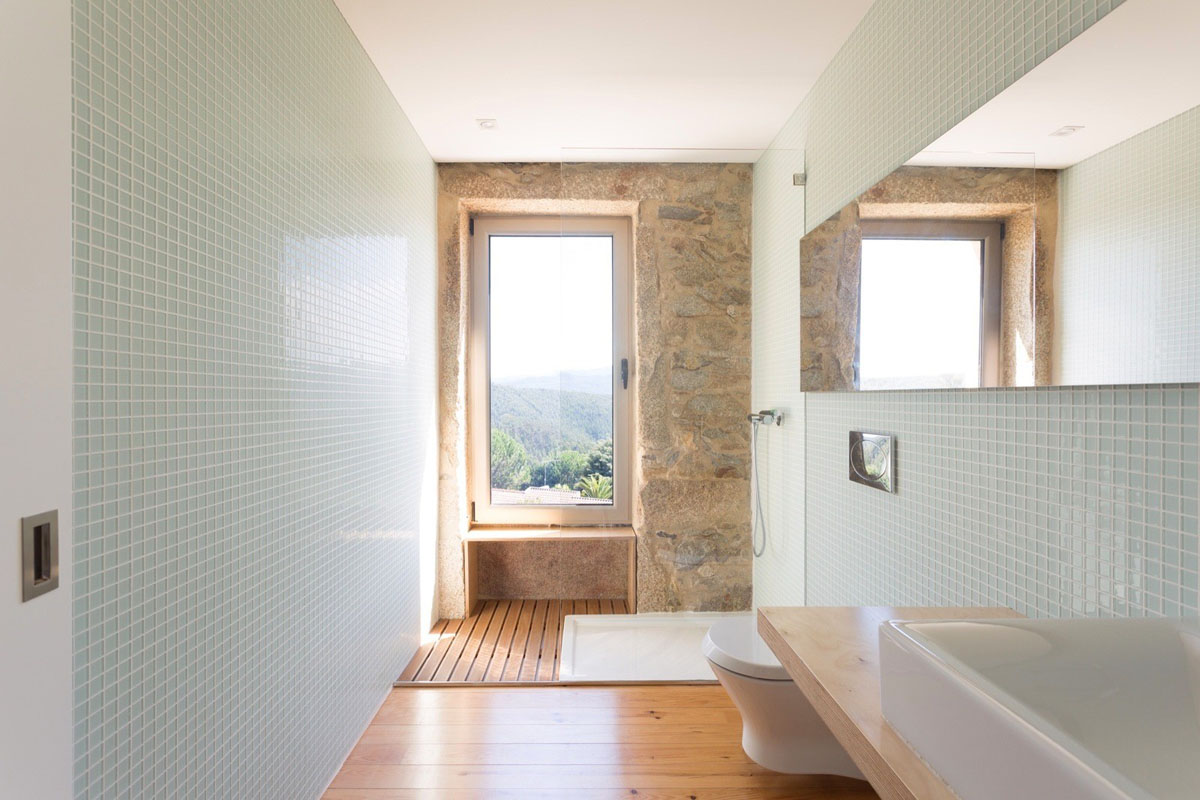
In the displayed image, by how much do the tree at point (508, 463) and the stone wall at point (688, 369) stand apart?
2.27 ft

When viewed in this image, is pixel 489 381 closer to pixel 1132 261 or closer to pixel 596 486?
pixel 596 486

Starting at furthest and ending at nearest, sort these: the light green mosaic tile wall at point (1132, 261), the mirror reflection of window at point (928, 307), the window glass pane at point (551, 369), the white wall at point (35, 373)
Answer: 1. the window glass pane at point (551, 369)
2. the mirror reflection of window at point (928, 307)
3. the light green mosaic tile wall at point (1132, 261)
4. the white wall at point (35, 373)

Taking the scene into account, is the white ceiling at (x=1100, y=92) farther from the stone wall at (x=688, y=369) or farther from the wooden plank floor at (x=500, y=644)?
the wooden plank floor at (x=500, y=644)

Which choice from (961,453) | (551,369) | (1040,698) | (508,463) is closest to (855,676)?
(1040,698)

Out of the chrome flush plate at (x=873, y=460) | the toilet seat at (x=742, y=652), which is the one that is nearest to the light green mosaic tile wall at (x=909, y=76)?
the chrome flush plate at (x=873, y=460)

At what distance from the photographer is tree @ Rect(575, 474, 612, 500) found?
317 centimetres

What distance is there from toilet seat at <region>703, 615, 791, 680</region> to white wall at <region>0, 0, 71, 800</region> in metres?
1.63

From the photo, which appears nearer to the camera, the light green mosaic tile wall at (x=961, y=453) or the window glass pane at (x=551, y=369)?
the light green mosaic tile wall at (x=961, y=453)

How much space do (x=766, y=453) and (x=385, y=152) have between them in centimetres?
210

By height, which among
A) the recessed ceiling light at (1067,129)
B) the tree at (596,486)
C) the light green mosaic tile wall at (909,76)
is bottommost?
the tree at (596,486)

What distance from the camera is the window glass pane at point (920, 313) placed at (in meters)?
1.68

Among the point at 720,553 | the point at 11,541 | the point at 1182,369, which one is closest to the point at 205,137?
the point at 11,541

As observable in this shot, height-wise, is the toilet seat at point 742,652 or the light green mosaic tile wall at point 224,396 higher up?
the light green mosaic tile wall at point 224,396

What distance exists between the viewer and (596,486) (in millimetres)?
3182
